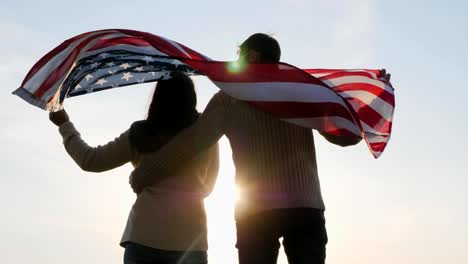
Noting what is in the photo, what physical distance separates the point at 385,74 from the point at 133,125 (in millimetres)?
2202

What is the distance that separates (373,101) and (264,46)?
4.42 feet

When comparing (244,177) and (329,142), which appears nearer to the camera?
(244,177)

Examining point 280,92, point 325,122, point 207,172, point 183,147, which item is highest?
point 280,92

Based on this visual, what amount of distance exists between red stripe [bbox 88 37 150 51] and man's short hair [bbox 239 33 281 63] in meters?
1.20

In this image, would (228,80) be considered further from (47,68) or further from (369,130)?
(47,68)

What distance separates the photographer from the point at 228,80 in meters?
5.34

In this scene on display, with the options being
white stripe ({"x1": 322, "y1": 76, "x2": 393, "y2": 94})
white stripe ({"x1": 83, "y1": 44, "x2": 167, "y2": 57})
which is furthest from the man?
white stripe ({"x1": 83, "y1": 44, "x2": 167, "y2": 57})

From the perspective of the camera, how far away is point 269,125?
5.05 m

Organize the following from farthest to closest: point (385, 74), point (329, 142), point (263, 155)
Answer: point (385, 74), point (329, 142), point (263, 155)

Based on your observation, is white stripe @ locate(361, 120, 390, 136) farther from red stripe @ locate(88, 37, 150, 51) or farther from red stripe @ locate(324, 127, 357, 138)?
red stripe @ locate(88, 37, 150, 51)

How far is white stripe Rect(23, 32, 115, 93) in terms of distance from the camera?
5.98 meters

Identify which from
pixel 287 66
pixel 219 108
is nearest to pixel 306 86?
pixel 287 66

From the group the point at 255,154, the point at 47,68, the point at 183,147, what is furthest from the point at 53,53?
the point at 255,154

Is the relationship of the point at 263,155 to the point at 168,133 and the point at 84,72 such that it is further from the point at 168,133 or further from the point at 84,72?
the point at 84,72
